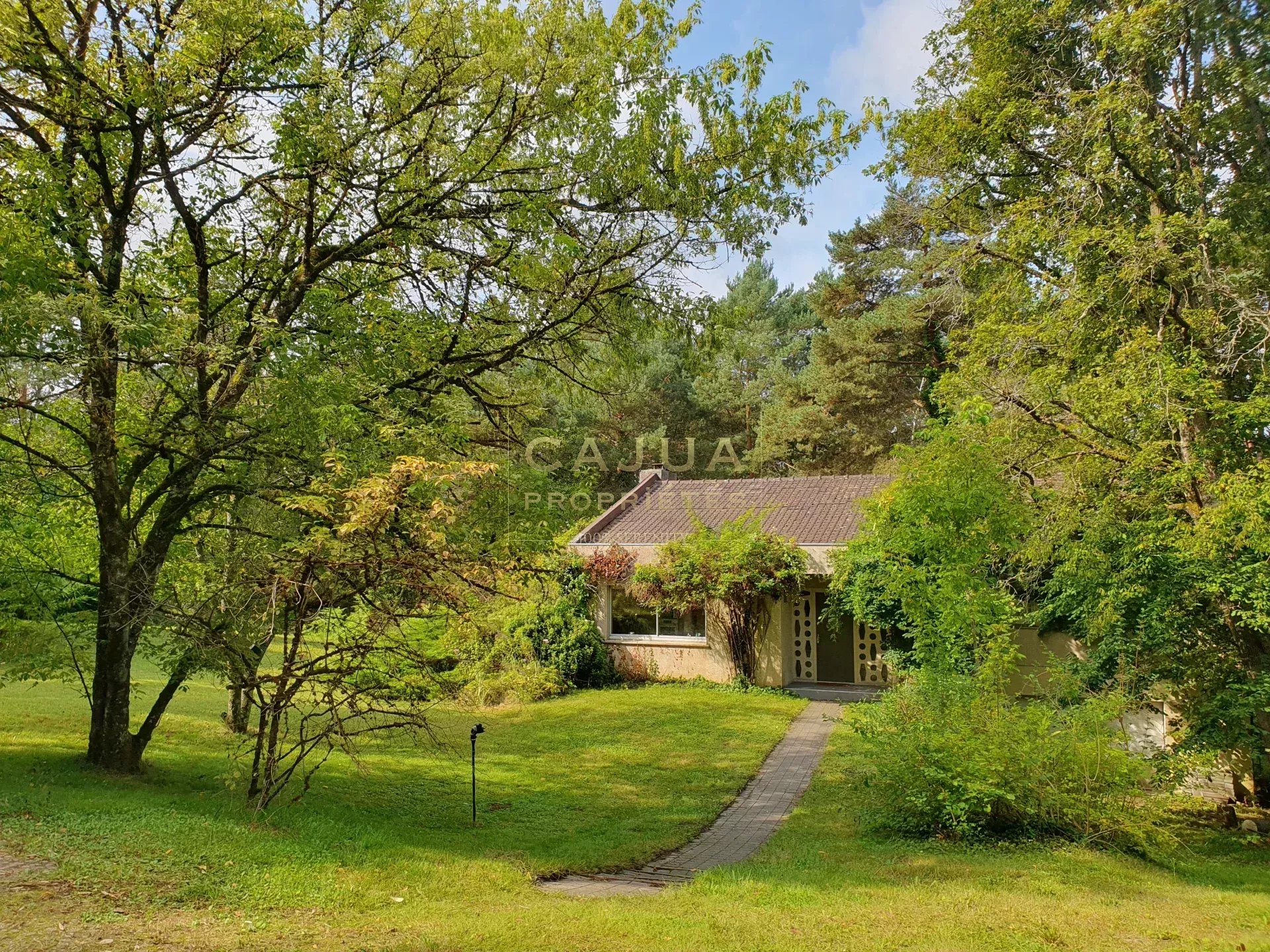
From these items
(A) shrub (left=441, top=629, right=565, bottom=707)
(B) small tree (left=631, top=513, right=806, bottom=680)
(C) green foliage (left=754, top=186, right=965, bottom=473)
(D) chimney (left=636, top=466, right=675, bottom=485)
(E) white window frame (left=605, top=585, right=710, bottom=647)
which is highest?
(C) green foliage (left=754, top=186, right=965, bottom=473)

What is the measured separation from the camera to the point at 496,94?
9523 mm

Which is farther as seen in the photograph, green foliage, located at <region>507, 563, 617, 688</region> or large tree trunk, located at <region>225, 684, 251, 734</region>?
green foliage, located at <region>507, 563, 617, 688</region>

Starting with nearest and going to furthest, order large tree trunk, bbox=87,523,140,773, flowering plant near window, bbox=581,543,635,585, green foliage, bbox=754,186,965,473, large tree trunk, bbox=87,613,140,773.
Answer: large tree trunk, bbox=87,523,140,773 < large tree trunk, bbox=87,613,140,773 < flowering plant near window, bbox=581,543,635,585 < green foliage, bbox=754,186,965,473

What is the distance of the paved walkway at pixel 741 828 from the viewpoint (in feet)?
24.5

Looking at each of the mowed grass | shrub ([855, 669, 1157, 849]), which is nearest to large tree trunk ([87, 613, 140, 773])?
the mowed grass

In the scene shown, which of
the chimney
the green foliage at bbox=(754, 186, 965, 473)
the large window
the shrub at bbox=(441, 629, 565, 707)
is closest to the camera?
the shrub at bbox=(441, 629, 565, 707)

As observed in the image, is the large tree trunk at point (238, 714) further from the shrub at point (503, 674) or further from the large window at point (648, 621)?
the large window at point (648, 621)

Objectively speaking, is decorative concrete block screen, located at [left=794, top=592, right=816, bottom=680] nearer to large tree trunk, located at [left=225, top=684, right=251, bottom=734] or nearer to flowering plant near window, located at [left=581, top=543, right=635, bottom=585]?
flowering plant near window, located at [left=581, top=543, right=635, bottom=585]

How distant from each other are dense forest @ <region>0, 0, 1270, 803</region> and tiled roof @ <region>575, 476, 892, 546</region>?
803cm

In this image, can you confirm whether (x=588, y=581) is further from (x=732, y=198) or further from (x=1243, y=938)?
(x=1243, y=938)

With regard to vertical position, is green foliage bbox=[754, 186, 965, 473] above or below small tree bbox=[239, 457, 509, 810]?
above

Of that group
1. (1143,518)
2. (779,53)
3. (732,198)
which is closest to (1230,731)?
(1143,518)

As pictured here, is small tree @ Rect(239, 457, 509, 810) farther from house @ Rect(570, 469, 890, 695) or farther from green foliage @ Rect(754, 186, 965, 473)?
green foliage @ Rect(754, 186, 965, 473)

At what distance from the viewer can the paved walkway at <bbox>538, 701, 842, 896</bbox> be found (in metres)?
7.47
